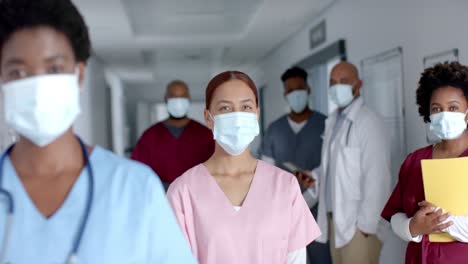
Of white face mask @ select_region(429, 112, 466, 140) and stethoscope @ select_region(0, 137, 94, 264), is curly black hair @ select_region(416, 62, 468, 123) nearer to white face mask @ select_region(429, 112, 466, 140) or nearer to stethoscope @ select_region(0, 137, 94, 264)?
white face mask @ select_region(429, 112, 466, 140)

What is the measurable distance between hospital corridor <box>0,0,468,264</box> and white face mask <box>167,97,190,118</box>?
0.01m

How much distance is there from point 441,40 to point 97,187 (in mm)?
2619

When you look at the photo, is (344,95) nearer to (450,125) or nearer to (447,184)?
(450,125)

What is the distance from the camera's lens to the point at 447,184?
2127mm

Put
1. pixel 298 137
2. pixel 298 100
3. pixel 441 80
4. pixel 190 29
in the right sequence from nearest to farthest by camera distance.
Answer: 1. pixel 441 80
2. pixel 298 137
3. pixel 298 100
4. pixel 190 29

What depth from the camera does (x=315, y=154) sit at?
3855 millimetres

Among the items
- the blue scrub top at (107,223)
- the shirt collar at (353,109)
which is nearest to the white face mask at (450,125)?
the shirt collar at (353,109)

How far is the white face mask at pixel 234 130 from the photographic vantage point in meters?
2.01

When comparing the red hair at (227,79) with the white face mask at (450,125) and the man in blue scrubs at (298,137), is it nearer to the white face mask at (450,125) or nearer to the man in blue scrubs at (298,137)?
the white face mask at (450,125)

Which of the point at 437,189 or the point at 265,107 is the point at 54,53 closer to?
the point at 437,189

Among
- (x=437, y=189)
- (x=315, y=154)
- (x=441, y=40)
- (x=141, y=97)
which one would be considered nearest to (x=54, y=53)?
(x=437, y=189)

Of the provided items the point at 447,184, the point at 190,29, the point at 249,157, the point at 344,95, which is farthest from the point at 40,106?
the point at 190,29

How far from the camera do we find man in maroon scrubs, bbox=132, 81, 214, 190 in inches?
149

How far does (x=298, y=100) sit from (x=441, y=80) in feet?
5.89
